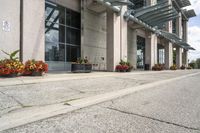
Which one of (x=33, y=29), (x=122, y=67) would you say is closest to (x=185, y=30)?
(x=122, y=67)

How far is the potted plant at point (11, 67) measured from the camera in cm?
1005

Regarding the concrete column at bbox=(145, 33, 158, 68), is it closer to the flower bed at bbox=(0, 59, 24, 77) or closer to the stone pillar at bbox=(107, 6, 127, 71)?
the stone pillar at bbox=(107, 6, 127, 71)

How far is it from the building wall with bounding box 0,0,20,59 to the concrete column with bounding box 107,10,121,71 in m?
10.7

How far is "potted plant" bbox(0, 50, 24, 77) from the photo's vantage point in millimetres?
10047

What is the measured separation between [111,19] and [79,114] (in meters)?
17.4

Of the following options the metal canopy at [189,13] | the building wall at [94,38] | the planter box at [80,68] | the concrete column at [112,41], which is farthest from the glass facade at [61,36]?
the metal canopy at [189,13]

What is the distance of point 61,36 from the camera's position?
63.3 ft

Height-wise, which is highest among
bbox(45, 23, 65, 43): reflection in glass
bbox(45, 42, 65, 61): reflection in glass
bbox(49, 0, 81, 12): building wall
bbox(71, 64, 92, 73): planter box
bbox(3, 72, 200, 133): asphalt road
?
bbox(49, 0, 81, 12): building wall

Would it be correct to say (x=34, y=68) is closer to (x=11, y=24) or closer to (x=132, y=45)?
(x=11, y=24)

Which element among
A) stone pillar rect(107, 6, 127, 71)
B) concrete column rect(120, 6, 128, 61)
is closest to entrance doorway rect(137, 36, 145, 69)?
concrete column rect(120, 6, 128, 61)

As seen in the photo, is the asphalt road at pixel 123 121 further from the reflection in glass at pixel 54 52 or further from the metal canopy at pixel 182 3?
the metal canopy at pixel 182 3

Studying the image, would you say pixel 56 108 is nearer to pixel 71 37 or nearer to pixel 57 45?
pixel 57 45

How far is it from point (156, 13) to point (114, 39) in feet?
32.4

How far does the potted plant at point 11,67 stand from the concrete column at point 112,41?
36.5 ft
